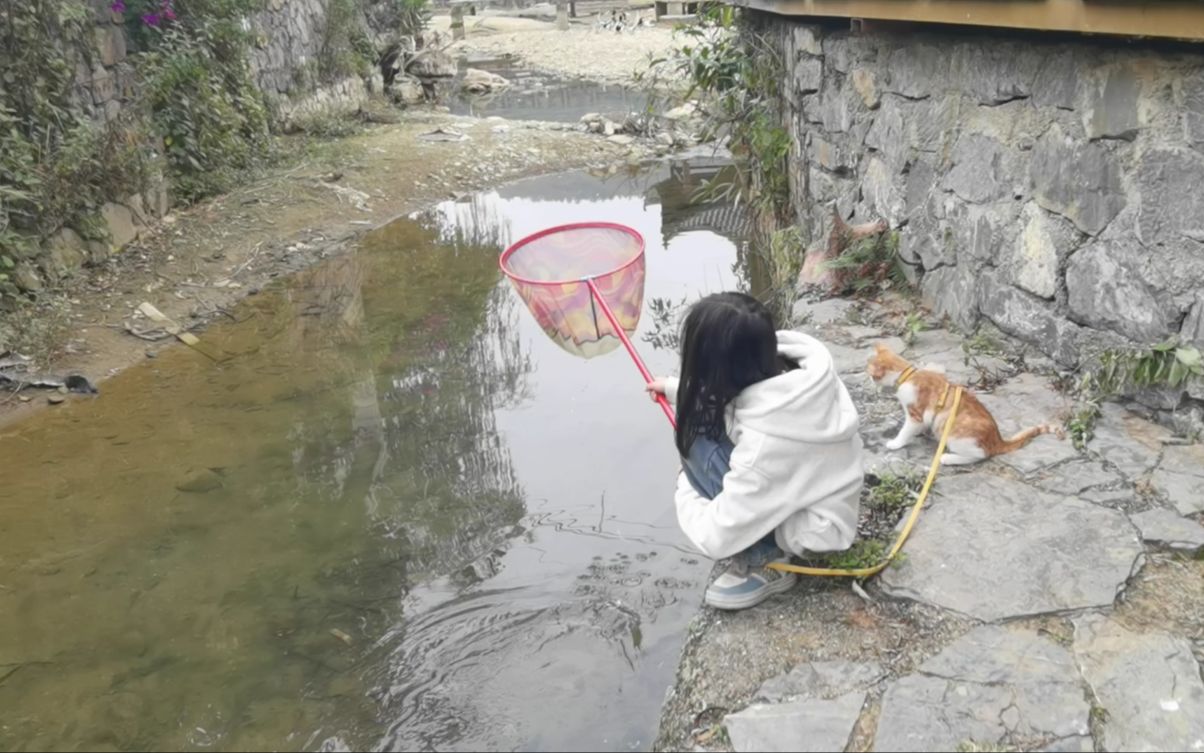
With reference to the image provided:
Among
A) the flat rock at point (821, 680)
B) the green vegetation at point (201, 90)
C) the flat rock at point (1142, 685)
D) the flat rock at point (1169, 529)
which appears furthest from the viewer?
the green vegetation at point (201, 90)

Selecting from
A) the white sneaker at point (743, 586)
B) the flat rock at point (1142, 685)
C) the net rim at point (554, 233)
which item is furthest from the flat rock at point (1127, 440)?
the net rim at point (554, 233)

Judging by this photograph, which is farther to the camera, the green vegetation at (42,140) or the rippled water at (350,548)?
the green vegetation at (42,140)

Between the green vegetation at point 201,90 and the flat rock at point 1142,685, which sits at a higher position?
the green vegetation at point 201,90

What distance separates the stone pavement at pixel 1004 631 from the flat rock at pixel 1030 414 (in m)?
0.01

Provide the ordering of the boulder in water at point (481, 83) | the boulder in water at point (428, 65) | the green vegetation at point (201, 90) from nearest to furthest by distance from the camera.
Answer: the green vegetation at point (201, 90), the boulder in water at point (428, 65), the boulder in water at point (481, 83)

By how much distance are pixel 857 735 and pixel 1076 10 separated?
2.38 metres

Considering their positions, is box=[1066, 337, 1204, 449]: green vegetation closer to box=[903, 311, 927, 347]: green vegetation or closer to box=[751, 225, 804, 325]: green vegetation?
box=[903, 311, 927, 347]: green vegetation

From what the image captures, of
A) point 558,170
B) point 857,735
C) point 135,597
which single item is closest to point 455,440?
point 135,597

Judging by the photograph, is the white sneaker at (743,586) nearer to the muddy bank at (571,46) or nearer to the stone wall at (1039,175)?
the stone wall at (1039,175)

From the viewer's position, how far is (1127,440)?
10.6 feet

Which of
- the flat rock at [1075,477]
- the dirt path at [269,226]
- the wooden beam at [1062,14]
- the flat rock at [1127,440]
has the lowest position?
the dirt path at [269,226]

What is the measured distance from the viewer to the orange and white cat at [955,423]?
3.21m

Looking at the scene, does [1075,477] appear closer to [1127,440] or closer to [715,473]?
[1127,440]

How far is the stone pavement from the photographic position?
2254 millimetres
